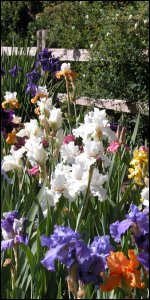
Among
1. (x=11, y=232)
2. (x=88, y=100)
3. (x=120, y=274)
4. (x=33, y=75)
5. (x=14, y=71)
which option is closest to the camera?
(x=120, y=274)

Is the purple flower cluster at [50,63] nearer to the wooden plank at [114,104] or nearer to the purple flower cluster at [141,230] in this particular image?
the wooden plank at [114,104]

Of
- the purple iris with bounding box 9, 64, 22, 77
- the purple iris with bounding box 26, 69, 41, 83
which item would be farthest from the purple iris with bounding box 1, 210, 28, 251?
the purple iris with bounding box 9, 64, 22, 77

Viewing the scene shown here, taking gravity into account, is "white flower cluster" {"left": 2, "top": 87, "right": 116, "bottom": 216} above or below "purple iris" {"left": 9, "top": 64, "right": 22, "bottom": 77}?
below

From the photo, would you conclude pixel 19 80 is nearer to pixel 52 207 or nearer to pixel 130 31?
pixel 130 31

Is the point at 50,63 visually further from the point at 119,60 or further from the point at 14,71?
the point at 119,60

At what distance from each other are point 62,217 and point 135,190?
1.80ft

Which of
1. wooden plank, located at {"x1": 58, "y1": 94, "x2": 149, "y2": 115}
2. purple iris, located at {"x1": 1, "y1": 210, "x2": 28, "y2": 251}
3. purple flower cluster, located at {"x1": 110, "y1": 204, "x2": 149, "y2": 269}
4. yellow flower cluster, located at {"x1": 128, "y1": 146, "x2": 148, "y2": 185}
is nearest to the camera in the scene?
purple flower cluster, located at {"x1": 110, "y1": 204, "x2": 149, "y2": 269}

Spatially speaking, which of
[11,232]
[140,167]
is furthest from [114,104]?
[11,232]

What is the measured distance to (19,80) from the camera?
17.9 ft

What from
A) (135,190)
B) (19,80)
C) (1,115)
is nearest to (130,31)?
(19,80)

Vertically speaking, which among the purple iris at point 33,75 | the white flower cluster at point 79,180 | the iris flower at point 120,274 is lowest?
the iris flower at point 120,274

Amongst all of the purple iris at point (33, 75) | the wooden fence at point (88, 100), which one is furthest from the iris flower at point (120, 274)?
the wooden fence at point (88, 100)

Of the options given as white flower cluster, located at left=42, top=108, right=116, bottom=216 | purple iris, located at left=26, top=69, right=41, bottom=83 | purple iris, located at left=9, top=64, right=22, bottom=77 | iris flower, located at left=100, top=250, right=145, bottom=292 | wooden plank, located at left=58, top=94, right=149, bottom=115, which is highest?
purple iris, located at left=9, top=64, right=22, bottom=77

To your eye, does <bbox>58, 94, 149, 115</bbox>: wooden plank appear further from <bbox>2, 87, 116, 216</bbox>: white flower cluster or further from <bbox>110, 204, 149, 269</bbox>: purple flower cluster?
<bbox>110, 204, 149, 269</bbox>: purple flower cluster
